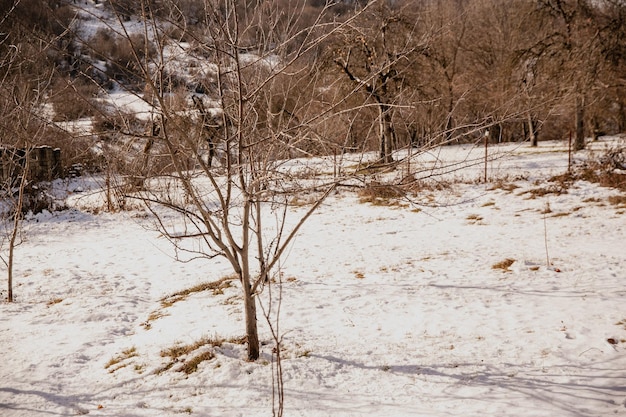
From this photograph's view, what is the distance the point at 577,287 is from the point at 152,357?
15.3 ft

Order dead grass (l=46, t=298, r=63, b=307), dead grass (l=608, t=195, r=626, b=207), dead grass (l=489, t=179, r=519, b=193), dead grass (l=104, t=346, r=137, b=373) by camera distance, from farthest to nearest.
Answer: dead grass (l=489, t=179, r=519, b=193) → dead grass (l=608, t=195, r=626, b=207) → dead grass (l=46, t=298, r=63, b=307) → dead grass (l=104, t=346, r=137, b=373)

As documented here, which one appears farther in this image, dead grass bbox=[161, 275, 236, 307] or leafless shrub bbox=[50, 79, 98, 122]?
dead grass bbox=[161, 275, 236, 307]

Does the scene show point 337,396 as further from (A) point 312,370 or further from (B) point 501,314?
(B) point 501,314

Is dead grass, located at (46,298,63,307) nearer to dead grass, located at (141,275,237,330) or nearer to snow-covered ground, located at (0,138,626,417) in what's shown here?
snow-covered ground, located at (0,138,626,417)

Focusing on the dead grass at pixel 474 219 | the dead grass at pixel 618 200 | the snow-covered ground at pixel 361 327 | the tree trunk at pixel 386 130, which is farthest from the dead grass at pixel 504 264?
the dead grass at pixel 618 200

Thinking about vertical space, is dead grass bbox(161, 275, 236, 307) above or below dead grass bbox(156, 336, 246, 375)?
above

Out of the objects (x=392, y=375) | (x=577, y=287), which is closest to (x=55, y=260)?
(x=392, y=375)

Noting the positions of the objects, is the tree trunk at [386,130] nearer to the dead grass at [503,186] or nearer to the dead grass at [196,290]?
the dead grass at [196,290]

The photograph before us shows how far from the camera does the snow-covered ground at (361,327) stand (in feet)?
10.7

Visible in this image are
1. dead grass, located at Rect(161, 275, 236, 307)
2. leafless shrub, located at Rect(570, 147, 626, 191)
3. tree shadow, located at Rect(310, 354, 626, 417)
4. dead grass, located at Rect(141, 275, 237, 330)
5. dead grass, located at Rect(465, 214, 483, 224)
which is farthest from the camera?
leafless shrub, located at Rect(570, 147, 626, 191)

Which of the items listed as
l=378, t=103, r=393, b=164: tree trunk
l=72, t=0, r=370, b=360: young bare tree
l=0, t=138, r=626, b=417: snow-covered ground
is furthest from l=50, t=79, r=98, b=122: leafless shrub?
l=378, t=103, r=393, b=164: tree trunk

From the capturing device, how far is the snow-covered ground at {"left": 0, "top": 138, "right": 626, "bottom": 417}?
Answer: 128 inches

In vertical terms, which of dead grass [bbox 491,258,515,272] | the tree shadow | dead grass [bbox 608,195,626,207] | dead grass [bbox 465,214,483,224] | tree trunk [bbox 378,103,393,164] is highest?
tree trunk [bbox 378,103,393,164]

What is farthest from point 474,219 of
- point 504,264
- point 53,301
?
point 53,301
